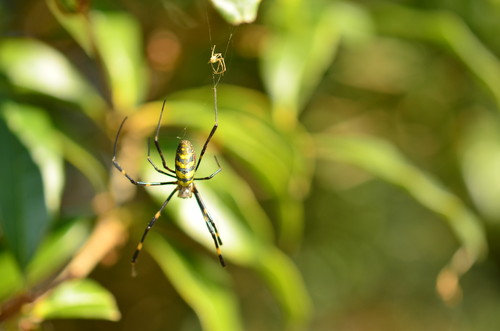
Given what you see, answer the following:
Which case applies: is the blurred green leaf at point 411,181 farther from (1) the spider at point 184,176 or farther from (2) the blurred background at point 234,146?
(1) the spider at point 184,176

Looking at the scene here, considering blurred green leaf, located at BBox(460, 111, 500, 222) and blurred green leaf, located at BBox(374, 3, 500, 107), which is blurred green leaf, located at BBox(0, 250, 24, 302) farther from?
blurred green leaf, located at BBox(460, 111, 500, 222)

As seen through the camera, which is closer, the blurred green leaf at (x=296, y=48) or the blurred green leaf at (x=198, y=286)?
the blurred green leaf at (x=198, y=286)

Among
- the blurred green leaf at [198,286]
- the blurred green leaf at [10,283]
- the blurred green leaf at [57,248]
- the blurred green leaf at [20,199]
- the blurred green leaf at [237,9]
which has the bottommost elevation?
the blurred green leaf at [198,286]

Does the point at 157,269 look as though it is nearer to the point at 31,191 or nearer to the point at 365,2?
the point at 31,191

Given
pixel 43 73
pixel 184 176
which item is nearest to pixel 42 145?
pixel 43 73

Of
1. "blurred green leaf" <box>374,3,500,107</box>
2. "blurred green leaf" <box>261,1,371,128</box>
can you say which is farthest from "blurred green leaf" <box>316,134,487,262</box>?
"blurred green leaf" <box>374,3,500,107</box>

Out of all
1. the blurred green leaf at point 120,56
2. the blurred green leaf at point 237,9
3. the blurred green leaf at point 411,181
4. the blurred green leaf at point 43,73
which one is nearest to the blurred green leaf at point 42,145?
the blurred green leaf at point 43,73
